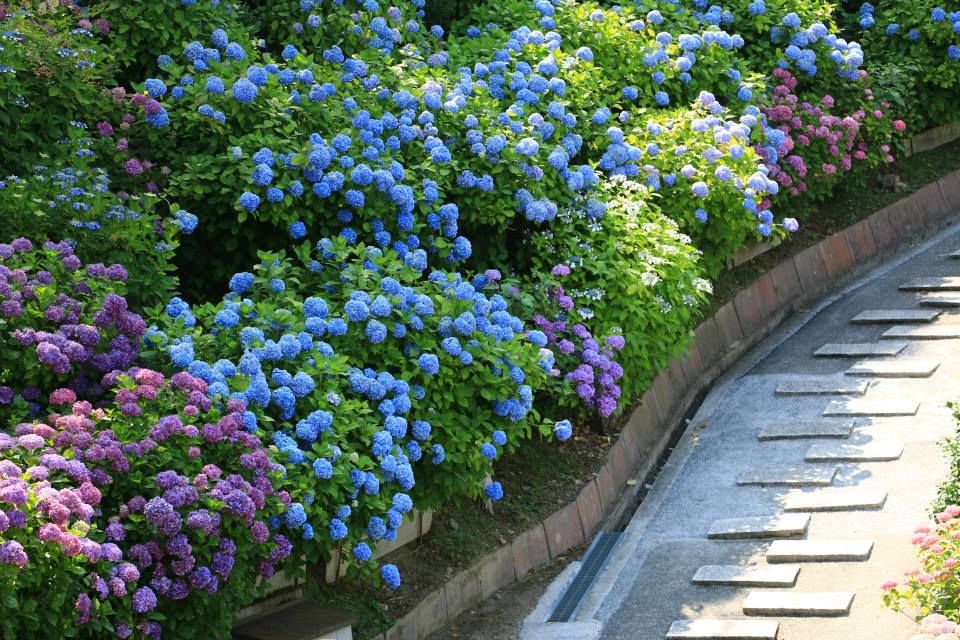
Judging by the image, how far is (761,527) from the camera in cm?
743

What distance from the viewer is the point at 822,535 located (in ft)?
23.9

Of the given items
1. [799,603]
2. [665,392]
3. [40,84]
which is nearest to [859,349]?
[665,392]

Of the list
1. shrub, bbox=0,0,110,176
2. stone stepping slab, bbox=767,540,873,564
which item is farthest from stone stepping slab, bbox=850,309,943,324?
shrub, bbox=0,0,110,176

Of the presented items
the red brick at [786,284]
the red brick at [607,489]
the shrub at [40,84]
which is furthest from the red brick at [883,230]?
the shrub at [40,84]

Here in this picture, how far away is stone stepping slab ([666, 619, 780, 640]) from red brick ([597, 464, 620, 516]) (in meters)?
1.52

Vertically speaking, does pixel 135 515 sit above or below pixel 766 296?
above

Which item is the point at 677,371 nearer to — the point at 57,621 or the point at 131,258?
the point at 131,258

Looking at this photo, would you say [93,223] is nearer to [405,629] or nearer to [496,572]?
[405,629]

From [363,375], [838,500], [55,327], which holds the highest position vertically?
[55,327]

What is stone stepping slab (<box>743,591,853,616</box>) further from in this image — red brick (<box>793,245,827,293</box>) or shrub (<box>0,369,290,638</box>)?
red brick (<box>793,245,827,293</box>)

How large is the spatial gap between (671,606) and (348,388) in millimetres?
1752

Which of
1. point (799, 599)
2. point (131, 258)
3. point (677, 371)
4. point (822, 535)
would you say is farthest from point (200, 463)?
point (677, 371)

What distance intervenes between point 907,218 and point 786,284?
1.74 m

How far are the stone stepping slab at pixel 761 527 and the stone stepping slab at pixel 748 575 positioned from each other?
357 mm
